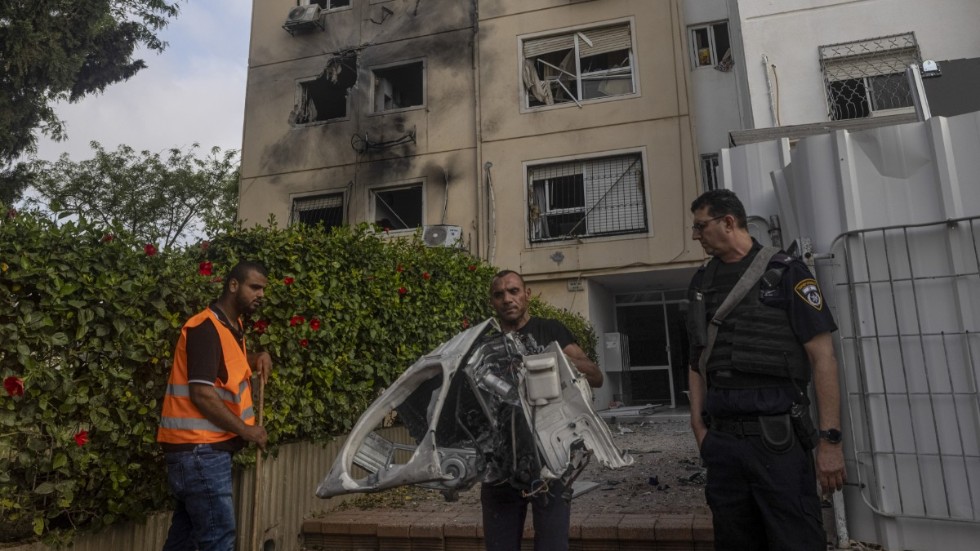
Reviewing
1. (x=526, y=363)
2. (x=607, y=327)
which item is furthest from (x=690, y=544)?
(x=607, y=327)

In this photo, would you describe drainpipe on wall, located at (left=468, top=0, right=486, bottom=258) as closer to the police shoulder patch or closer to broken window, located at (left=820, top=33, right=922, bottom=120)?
broken window, located at (left=820, top=33, right=922, bottom=120)

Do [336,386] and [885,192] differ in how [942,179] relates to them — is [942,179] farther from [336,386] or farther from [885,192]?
[336,386]

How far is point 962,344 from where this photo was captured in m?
3.10

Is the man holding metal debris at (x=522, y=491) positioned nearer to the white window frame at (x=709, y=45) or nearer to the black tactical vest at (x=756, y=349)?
the black tactical vest at (x=756, y=349)

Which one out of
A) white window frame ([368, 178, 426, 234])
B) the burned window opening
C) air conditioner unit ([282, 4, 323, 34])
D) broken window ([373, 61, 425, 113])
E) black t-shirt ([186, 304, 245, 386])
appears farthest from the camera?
air conditioner unit ([282, 4, 323, 34])

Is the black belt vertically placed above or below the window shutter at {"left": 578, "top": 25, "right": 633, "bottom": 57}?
below

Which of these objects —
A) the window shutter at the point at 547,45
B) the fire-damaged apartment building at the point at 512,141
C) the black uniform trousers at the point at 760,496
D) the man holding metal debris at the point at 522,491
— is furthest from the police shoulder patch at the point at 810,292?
the window shutter at the point at 547,45

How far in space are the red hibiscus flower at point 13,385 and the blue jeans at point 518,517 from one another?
2.18m

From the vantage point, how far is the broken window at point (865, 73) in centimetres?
938

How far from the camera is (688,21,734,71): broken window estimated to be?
13.7 metres

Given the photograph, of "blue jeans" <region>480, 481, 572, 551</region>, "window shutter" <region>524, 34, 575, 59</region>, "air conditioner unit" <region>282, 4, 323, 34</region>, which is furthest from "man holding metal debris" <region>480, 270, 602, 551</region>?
"air conditioner unit" <region>282, 4, 323, 34</region>

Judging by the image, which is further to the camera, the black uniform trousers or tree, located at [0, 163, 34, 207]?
tree, located at [0, 163, 34, 207]

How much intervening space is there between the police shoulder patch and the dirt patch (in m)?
2.32

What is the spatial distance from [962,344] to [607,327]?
11457 millimetres
